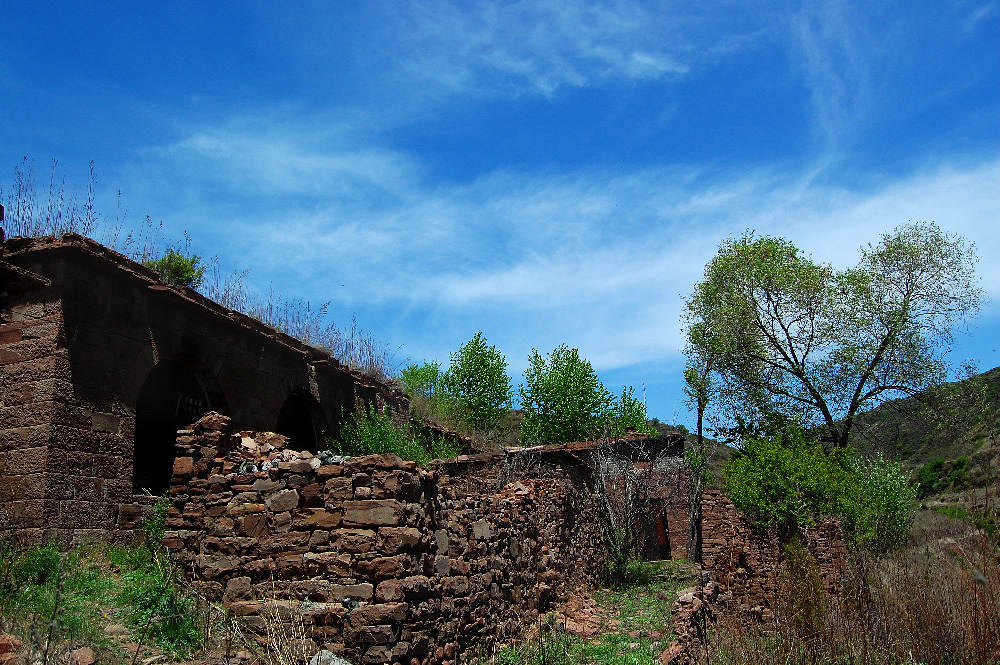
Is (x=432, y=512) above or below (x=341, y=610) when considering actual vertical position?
above

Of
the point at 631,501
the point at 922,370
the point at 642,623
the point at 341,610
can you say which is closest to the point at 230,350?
the point at 341,610

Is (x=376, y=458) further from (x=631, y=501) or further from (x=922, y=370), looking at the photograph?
(x=922, y=370)

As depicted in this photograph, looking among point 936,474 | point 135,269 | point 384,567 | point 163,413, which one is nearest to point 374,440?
point 163,413

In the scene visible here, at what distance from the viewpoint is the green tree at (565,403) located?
87.6 ft

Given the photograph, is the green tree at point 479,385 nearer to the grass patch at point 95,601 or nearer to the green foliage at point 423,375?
the green foliage at point 423,375

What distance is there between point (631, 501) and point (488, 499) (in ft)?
27.4

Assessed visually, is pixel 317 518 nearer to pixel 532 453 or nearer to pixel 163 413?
pixel 163 413

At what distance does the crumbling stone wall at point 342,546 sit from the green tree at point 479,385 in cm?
1949

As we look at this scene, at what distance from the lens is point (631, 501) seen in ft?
55.4

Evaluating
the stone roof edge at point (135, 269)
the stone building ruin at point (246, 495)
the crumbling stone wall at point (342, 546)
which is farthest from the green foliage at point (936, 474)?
the stone roof edge at point (135, 269)

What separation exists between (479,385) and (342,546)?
22233 mm

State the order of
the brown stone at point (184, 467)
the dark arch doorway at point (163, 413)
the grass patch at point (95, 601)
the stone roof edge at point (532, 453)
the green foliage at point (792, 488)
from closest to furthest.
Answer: the grass patch at point (95, 601) < the brown stone at point (184, 467) < the dark arch doorway at point (163, 413) < the green foliage at point (792, 488) < the stone roof edge at point (532, 453)

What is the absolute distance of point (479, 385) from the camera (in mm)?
29203

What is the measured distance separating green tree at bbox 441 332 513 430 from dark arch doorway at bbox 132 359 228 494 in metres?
16.9
